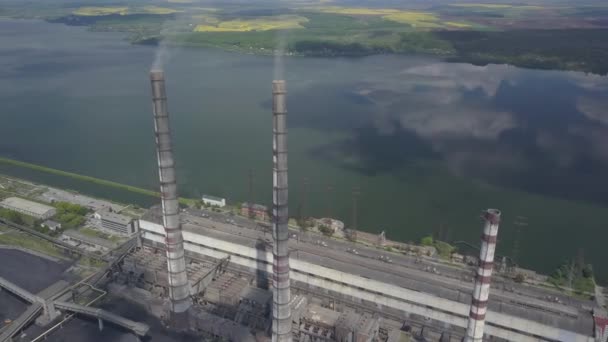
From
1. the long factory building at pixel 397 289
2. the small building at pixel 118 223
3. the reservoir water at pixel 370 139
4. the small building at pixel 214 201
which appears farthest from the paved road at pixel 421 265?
the reservoir water at pixel 370 139

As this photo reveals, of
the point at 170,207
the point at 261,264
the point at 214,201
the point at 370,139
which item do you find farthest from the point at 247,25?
the point at 170,207

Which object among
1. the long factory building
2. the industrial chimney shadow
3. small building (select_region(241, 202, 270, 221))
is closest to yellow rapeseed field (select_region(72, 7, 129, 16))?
small building (select_region(241, 202, 270, 221))

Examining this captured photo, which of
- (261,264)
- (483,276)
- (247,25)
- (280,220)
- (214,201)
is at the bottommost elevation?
(214,201)

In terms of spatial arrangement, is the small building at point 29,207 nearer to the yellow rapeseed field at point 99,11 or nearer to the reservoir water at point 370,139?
the reservoir water at point 370,139

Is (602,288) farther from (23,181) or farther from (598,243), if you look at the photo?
(23,181)

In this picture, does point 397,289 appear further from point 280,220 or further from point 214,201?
point 214,201

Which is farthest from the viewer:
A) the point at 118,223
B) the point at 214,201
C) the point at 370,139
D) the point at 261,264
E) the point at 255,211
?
the point at 370,139
